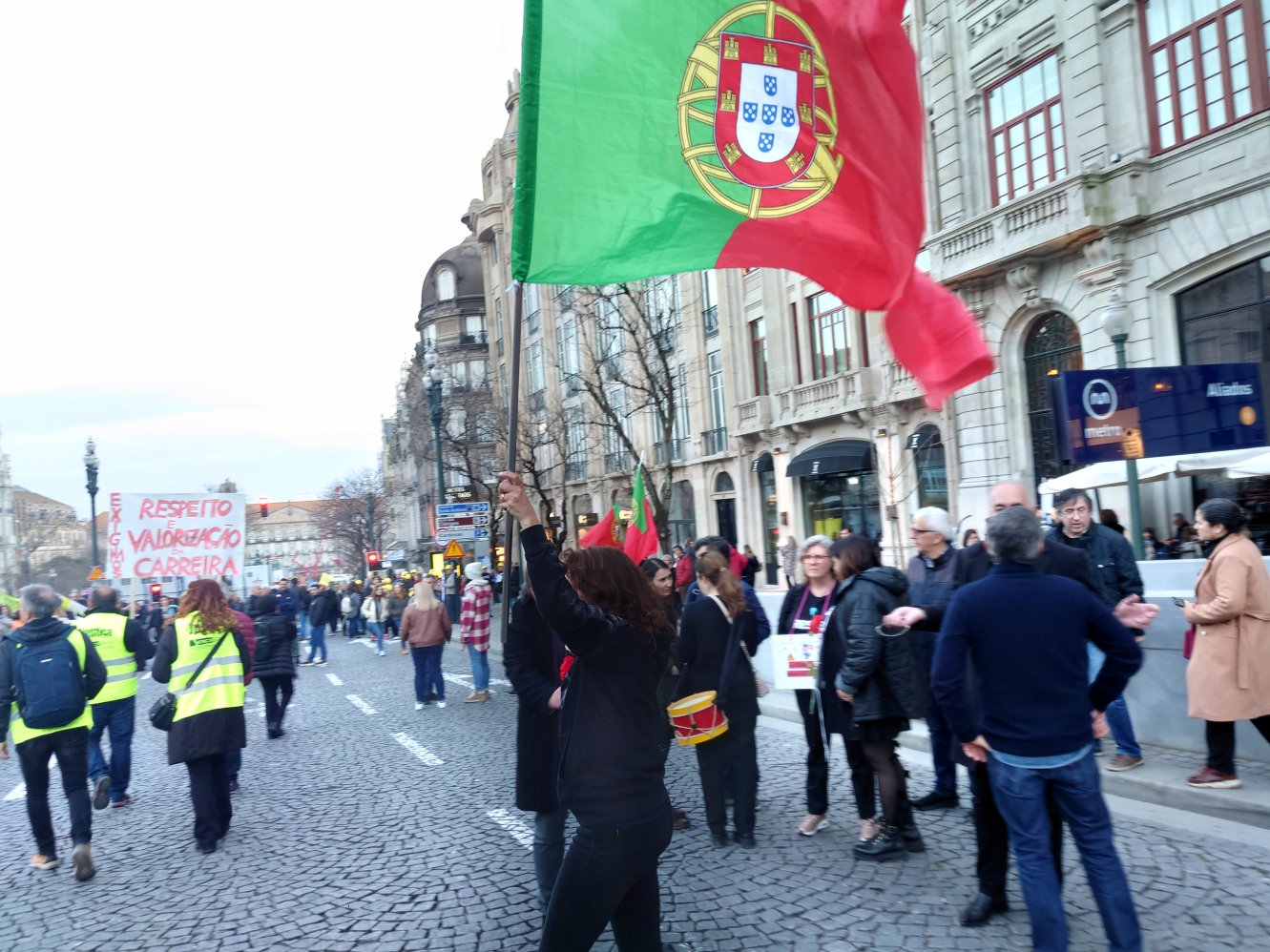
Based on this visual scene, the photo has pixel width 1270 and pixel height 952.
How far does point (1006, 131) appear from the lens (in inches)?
786

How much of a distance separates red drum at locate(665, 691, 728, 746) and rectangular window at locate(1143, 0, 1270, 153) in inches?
560

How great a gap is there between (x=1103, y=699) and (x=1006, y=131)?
727 inches

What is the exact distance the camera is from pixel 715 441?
1339 inches


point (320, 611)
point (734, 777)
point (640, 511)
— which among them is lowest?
point (734, 777)

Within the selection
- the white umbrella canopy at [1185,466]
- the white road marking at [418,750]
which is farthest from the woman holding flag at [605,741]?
the white umbrella canopy at [1185,466]

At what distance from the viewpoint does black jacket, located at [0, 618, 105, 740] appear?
6574 mm

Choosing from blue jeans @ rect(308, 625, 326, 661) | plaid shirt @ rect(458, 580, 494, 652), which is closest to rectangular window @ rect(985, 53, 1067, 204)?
plaid shirt @ rect(458, 580, 494, 652)

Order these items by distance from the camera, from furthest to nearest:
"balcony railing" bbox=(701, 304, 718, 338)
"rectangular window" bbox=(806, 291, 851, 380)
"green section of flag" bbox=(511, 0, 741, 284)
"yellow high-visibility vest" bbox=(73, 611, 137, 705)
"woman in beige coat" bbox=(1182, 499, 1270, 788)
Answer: "balcony railing" bbox=(701, 304, 718, 338) < "rectangular window" bbox=(806, 291, 851, 380) < "yellow high-visibility vest" bbox=(73, 611, 137, 705) < "woman in beige coat" bbox=(1182, 499, 1270, 788) < "green section of flag" bbox=(511, 0, 741, 284)

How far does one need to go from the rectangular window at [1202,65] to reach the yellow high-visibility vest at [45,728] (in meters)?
16.7

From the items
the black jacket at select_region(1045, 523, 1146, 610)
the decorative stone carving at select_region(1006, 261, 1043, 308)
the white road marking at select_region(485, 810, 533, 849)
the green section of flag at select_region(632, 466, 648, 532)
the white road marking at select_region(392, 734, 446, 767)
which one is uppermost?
the decorative stone carving at select_region(1006, 261, 1043, 308)

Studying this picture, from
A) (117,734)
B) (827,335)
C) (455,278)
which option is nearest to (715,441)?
(827,335)

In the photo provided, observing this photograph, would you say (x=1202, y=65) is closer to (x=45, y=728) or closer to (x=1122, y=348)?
(x=1122, y=348)

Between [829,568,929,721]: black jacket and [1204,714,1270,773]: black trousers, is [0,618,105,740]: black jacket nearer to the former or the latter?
[829,568,929,721]: black jacket

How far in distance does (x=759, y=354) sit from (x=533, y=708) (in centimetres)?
2736
